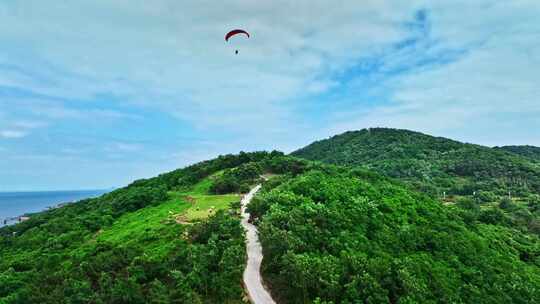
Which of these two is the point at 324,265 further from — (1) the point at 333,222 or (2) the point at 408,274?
(1) the point at 333,222

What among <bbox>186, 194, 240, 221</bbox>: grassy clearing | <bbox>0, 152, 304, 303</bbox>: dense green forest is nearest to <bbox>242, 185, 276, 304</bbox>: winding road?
<bbox>0, 152, 304, 303</bbox>: dense green forest

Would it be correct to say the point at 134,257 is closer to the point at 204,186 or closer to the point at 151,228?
the point at 151,228

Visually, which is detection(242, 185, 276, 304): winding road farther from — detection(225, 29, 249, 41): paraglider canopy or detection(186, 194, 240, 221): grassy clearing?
detection(225, 29, 249, 41): paraglider canopy

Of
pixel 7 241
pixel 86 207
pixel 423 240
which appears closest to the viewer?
pixel 423 240

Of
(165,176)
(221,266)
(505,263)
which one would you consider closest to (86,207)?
(165,176)

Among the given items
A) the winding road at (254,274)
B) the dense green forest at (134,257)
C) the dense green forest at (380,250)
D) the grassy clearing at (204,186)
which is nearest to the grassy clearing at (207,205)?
the dense green forest at (134,257)

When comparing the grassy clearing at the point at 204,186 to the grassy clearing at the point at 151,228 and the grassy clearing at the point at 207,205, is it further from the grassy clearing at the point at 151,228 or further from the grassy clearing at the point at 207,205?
the grassy clearing at the point at 151,228

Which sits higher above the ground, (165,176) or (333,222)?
(165,176)
